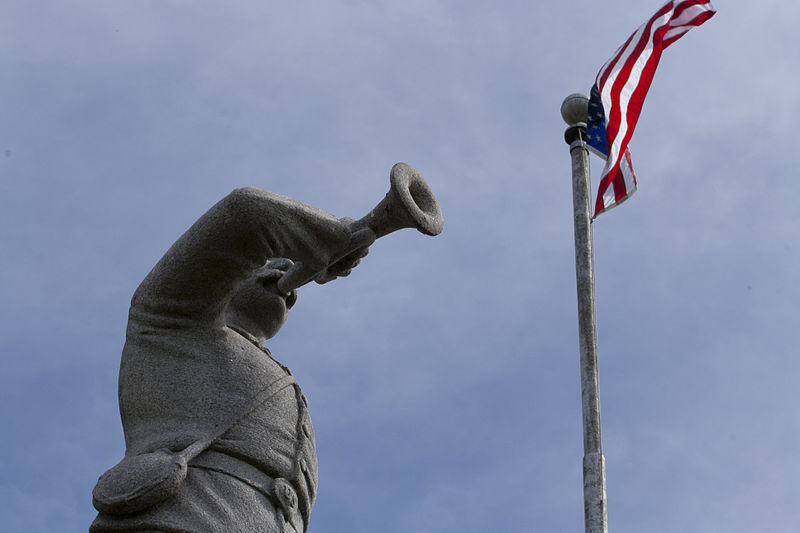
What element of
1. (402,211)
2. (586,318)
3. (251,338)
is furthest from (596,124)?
(402,211)

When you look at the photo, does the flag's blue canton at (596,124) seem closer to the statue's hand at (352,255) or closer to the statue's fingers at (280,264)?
the statue's fingers at (280,264)

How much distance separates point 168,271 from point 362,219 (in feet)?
2.99

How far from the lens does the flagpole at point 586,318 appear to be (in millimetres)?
10195

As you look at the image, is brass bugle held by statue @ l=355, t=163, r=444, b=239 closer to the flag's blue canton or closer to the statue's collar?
the statue's collar

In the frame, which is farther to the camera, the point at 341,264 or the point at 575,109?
the point at 575,109

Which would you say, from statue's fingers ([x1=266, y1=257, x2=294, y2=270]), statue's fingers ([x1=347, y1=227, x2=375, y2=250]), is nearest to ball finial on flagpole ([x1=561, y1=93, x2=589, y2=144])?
statue's fingers ([x1=266, y1=257, x2=294, y2=270])

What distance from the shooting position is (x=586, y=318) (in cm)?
1162

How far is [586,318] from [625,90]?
9.30ft

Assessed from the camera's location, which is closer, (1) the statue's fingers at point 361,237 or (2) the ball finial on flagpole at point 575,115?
(1) the statue's fingers at point 361,237

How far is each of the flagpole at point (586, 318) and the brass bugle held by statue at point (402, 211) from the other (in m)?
5.86

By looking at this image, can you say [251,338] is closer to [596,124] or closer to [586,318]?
[586,318]

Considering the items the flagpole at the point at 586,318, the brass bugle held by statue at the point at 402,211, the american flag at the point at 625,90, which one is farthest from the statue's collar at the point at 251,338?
the american flag at the point at 625,90

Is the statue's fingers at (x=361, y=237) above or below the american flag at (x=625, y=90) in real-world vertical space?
below

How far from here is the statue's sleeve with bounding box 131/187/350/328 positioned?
15.3 feet
